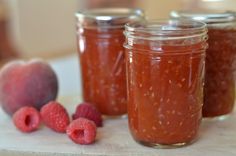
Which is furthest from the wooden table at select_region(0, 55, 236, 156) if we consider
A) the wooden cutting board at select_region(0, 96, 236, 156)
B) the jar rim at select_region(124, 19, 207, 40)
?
the jar rim at select_region(124, 19, 207, 40)

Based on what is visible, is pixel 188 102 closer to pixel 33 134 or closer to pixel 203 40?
pixel 203 40

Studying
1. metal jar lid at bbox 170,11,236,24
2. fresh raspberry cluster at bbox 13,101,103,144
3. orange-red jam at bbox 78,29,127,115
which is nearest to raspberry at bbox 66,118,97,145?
fresh raspberry cluster at bbox 13,101,103,144

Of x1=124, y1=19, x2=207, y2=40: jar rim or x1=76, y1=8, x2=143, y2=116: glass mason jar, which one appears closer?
x1=124, y1=19, x2=207, y2=40: jar rim

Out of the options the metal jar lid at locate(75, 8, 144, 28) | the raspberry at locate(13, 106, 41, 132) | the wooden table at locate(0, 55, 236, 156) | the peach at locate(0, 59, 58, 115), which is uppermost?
the metal jar lid at locate(75, 8, 144, 28)

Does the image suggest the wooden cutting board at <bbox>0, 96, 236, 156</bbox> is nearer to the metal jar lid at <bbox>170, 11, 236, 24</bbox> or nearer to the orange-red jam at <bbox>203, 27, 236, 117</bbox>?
the orange-red jam at <bbox>203, 27, 236, 117</bbox>

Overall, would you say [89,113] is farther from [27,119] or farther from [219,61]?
[219,61]

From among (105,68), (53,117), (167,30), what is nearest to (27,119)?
(53,117)

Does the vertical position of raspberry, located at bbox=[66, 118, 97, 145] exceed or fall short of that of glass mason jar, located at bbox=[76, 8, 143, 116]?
A: it falls short
